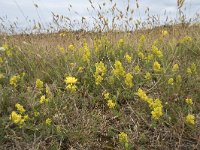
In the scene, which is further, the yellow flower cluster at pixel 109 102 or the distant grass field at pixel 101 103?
the yellow flower cluster at pixel 109 102

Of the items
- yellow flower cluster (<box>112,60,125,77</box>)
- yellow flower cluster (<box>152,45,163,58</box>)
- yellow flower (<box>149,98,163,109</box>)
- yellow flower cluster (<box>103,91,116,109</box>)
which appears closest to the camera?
yellow flower (<box>149,98,163,109</box>)

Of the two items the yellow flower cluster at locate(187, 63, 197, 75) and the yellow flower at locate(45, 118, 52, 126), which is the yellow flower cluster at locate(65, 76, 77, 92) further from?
the yellow flower cluster at locate(187, 63, 197, 75)

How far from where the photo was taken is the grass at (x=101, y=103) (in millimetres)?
2551

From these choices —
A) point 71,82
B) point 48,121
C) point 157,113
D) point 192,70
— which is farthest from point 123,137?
point 192,70

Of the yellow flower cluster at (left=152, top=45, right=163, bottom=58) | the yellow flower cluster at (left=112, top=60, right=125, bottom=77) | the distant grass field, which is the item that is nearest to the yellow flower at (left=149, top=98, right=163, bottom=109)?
the distant grass field

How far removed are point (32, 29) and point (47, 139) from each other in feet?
10.0

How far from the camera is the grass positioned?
255 centimetres

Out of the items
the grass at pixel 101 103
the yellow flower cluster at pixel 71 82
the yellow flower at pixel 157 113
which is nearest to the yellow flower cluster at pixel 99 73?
the grass at pixel 101 103

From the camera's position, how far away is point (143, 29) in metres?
5.23

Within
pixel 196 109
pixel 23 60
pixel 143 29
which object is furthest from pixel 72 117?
pixel 143 29

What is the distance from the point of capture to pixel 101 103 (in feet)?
10.0

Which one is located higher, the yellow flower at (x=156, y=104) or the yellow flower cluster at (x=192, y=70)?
the yellow flower cluster at (x=192, y=70)

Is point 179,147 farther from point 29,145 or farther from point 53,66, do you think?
point 53,66

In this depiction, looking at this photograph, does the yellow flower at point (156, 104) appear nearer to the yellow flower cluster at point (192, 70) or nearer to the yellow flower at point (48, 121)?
the yellow flower cluster at point (192, 70)
